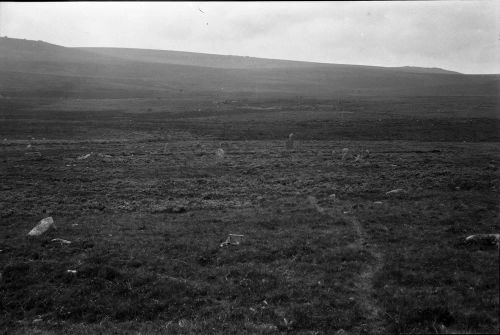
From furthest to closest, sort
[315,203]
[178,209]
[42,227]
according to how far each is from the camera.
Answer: [315,203]
[178,209]
[42,227]

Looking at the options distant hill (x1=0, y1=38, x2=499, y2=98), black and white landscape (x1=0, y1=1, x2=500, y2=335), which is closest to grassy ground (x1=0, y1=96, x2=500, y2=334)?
black and white landscape (x1=0, y1=1, x2=500, y2=335)

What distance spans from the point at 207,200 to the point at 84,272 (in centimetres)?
1179

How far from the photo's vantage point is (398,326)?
11492mm

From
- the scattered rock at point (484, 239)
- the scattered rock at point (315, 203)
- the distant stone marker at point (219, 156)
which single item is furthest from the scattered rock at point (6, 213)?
the scattered rock at point (484, 239)

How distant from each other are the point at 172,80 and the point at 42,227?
144 meters

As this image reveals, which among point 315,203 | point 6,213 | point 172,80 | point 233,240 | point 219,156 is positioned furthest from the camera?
point 172,80

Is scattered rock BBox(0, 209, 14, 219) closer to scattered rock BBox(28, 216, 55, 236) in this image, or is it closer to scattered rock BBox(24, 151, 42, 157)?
scattered rock BBox(28, 216, 55, 236)

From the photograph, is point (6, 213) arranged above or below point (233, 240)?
below

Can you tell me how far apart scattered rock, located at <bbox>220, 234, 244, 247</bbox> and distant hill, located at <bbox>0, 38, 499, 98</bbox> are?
105 metres

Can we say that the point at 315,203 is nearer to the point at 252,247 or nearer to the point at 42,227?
the point at 252,247

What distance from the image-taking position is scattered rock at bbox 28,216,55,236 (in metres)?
20.1

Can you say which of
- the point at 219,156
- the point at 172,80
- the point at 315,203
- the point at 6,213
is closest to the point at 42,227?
the point at 6,213

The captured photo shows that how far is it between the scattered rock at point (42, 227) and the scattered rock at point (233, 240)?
9470 millimetres

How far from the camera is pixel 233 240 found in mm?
19250
